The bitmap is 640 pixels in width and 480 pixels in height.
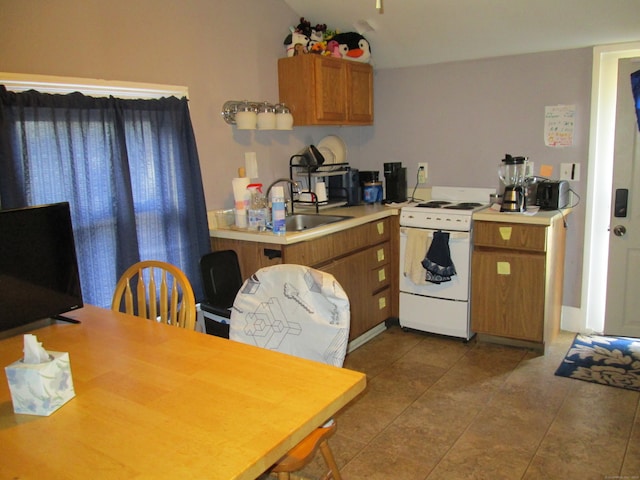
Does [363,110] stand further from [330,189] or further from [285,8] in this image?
[285,8]

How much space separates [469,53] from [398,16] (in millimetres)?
652

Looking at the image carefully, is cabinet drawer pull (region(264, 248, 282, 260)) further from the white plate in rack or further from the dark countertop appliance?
the dark countertop appliance

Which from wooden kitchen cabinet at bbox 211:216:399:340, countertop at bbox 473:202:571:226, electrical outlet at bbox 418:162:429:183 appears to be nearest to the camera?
wooden kitchen cabinet at bbox 211:216:399:340

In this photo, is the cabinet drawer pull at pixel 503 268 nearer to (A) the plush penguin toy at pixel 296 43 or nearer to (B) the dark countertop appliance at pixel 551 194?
(B) the dark countertop appliance at pixel 551 194

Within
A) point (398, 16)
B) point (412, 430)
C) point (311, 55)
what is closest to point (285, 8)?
point (311, 55)

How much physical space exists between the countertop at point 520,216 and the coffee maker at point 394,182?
762 millimetres

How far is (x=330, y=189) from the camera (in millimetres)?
4223

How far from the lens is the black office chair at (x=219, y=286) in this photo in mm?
2883

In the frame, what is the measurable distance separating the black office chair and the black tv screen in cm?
98

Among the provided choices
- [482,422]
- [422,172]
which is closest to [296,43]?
[422,172]

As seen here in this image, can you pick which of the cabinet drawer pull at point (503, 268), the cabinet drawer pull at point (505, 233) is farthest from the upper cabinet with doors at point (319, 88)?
the cabinet drawer pull at point (503, 268)

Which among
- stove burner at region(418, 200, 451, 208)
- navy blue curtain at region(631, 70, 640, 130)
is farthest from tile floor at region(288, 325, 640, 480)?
navy blue curtain at region(631, 70, 640, 130)

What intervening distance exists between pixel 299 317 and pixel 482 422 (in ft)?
4.68

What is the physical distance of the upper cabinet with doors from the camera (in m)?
3.67
